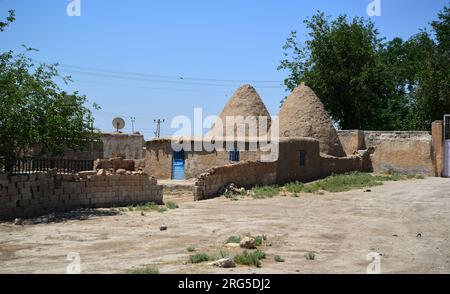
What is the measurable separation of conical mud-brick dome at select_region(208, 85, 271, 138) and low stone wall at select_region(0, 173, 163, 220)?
9.83 meters

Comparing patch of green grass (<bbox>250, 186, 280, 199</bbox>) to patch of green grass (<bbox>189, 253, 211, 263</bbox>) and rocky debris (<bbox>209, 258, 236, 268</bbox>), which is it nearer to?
patch of green grass (<bbox>189, 253, 211, 263</bbox>)

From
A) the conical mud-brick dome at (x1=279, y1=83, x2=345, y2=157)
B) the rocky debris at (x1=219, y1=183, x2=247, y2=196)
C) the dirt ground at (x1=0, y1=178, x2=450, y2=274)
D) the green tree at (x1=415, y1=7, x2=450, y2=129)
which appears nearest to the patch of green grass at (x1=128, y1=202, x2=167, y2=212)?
the dirt ground at (x1=0, y1=178, x2=450, y2=274)

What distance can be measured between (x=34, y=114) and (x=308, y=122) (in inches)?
608

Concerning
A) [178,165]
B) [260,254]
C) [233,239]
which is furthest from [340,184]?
[260,254]

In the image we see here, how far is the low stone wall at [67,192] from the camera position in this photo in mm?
12930

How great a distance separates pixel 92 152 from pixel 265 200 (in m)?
15.0

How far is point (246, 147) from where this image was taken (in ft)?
78.8

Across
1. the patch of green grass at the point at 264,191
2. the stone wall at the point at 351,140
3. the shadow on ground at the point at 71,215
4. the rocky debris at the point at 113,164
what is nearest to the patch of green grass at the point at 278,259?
the shadow on ground at the point at 71,215

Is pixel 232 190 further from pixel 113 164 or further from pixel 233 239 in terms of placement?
pixel 233 239

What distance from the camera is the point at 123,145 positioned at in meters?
33.2

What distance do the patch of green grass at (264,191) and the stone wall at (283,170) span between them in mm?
579

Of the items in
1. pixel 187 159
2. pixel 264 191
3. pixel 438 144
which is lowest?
pixel 264 191
